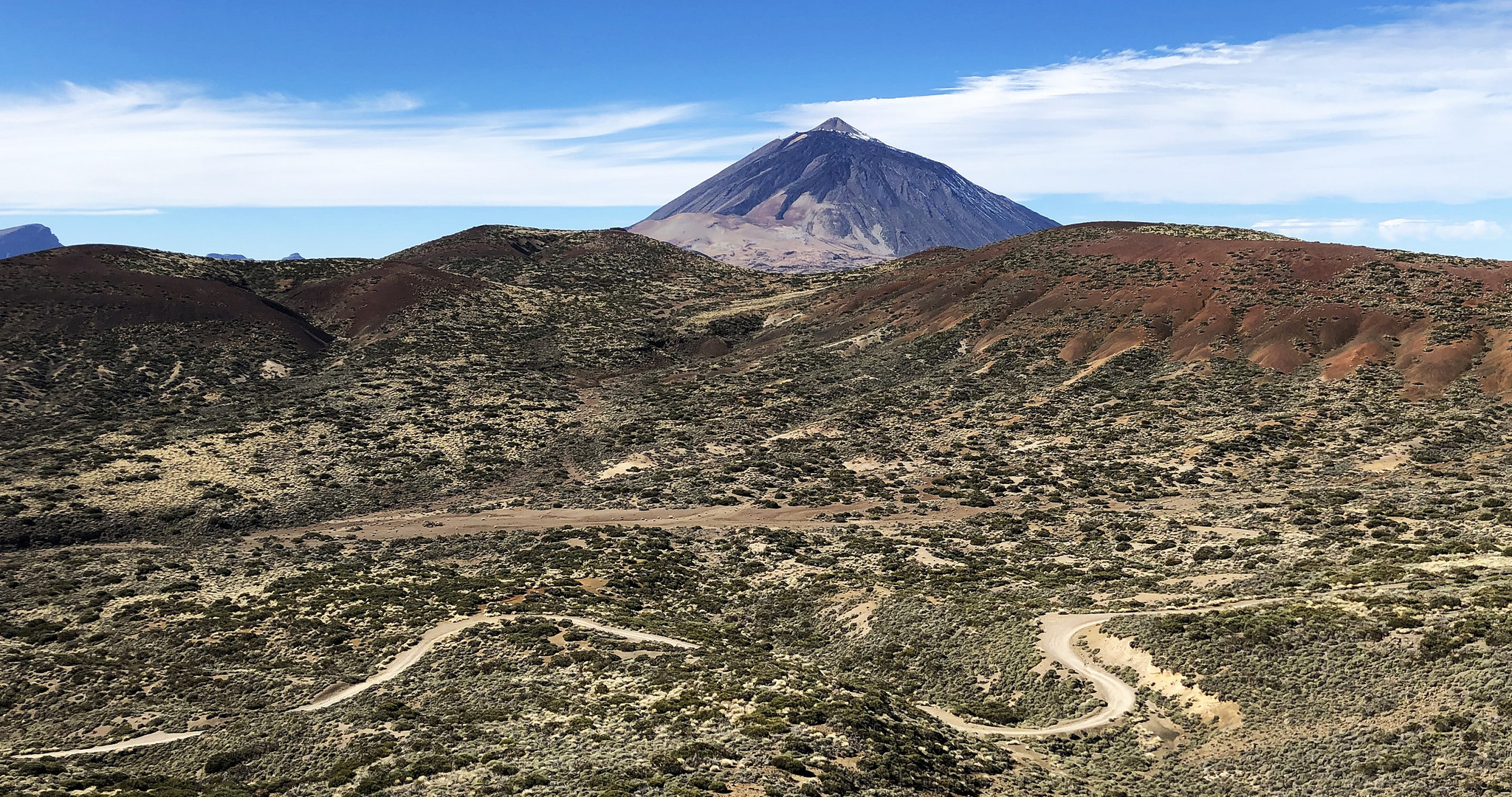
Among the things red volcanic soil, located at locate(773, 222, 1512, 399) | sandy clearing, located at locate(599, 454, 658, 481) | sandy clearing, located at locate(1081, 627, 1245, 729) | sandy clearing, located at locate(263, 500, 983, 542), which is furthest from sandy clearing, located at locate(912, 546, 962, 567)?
red volcanic soil, located at locate(773, 222, 1512, 399)

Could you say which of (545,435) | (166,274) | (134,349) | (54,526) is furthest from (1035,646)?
A: (166,274)

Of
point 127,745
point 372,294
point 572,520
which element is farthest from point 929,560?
point 372,294

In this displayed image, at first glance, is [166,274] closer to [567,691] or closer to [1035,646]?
[567,691]

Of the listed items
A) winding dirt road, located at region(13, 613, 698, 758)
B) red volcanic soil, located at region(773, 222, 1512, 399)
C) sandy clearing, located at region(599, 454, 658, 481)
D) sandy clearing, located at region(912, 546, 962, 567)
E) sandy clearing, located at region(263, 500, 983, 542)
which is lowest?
winding dirt road, located at region(13, 613, 698, 758)

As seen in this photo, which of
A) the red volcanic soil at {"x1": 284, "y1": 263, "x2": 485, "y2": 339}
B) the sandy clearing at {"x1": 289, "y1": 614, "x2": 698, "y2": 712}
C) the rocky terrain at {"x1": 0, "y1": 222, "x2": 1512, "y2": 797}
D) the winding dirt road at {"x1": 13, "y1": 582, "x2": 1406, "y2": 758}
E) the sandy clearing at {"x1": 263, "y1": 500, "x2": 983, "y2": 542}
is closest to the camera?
the rocky terrain at {"x1": 0, "y1": 222, "x2": 1512, "y2": 797}

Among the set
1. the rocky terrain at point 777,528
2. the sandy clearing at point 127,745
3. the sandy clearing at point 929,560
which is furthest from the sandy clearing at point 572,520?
the sandy clearing at point 127,745

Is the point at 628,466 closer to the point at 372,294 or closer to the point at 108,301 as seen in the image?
the point at 372,294

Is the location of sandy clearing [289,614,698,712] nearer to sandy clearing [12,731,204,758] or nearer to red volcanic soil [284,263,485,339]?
sandy clearing [12,731,204,758]
